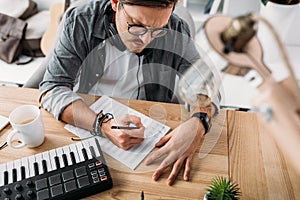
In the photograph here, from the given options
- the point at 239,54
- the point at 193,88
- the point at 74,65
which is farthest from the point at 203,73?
the point at 74,65

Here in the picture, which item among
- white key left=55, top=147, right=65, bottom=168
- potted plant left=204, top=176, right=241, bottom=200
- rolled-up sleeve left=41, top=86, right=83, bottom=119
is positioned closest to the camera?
potted plant left=204, top=176, right=241, bottom=200

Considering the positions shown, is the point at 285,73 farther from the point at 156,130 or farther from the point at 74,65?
the point at 74,65

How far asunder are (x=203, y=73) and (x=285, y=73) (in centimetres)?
21

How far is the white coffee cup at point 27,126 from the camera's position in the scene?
2.63 ft

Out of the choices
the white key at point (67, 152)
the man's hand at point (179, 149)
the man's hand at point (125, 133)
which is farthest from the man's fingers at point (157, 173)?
the white key at point (67, 152)

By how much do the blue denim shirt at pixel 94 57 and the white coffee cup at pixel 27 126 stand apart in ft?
0.30

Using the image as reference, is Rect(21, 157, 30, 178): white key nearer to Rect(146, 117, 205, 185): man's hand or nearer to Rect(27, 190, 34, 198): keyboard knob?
Rect(27, 190, 34, 198): keyboard knob

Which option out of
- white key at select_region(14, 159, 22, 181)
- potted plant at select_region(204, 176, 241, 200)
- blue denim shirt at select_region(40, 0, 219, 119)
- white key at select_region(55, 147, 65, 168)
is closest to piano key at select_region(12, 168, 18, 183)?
white key at select_region(14, 159, 22, 181)

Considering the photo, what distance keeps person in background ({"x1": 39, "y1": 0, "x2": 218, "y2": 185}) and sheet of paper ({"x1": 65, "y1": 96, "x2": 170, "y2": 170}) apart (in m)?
0.02

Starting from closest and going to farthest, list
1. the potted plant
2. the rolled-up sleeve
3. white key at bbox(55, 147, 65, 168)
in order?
the potted plant
white key at bbox(55, 147, 65, 168)
the rolled-up sleeve

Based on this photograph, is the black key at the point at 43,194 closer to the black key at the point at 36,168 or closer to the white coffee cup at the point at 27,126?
the black key at the point at 36,168

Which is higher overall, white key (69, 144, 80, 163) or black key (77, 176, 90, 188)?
white key (69, 144, 80, 163)

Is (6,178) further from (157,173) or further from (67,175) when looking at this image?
(157,173)

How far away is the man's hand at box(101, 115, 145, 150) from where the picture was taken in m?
0.84
